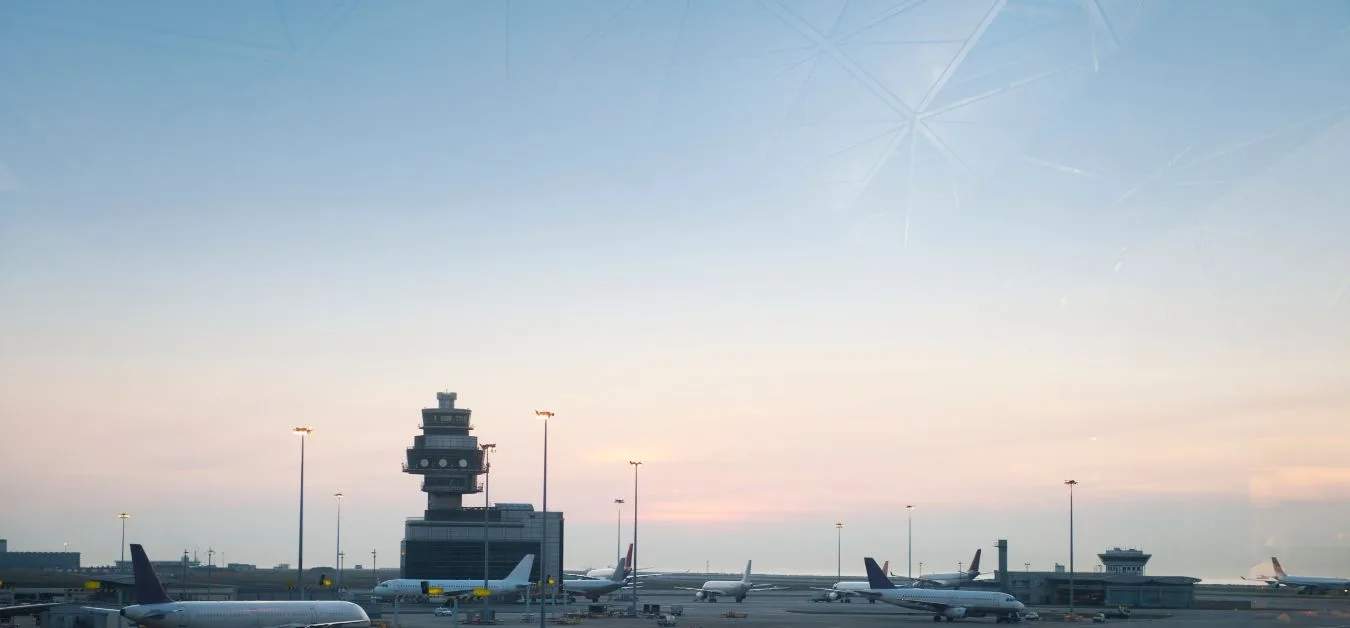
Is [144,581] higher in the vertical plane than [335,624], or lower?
higher

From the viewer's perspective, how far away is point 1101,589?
601 ft

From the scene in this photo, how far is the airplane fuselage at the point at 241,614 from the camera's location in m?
74.4

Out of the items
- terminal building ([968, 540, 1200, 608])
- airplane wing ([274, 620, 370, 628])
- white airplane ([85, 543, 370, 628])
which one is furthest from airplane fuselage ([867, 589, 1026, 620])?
white airplane ([85, 543, 370, 628])

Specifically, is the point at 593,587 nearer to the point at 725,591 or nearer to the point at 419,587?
the point at 725,591

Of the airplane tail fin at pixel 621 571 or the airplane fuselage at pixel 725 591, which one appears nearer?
the airplane tail fin at pixel 621 571

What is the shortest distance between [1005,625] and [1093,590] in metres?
73.1

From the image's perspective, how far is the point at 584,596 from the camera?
183875mm

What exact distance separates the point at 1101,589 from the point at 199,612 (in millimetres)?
147604

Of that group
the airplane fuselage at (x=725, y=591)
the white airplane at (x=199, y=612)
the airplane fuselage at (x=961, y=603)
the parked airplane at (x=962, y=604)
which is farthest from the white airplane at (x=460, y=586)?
the white airplane at (x=199, y=612)

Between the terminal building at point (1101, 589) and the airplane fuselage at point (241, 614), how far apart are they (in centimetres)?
12016

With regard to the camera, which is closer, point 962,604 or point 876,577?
point 962,604

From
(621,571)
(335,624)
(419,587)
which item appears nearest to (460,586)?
(419,587)

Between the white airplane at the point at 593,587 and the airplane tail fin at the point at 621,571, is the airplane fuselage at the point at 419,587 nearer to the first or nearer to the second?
the white airplane at the point at 593,587

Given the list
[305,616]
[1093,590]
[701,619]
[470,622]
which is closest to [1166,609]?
[1093,590]
